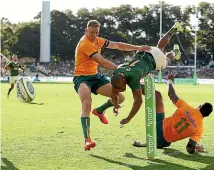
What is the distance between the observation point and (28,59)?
9950 cm

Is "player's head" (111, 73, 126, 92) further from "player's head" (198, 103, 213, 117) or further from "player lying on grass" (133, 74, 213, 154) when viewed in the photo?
"player's head" (198, 103, 213, 117)

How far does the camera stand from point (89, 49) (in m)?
8.27

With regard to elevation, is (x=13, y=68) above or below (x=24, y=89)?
above

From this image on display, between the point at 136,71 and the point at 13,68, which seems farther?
the point at 13,68

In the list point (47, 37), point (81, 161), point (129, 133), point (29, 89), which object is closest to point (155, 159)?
point (81, 161)

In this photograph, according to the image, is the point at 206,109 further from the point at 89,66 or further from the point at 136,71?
the point at 89,66

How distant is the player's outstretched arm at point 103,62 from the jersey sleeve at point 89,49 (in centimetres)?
7

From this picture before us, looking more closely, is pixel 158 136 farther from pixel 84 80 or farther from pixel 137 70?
pixel 84 80

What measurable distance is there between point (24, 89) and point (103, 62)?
34.2ft

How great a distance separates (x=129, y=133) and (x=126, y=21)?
84265 millimetres

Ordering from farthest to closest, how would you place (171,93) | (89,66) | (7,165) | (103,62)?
1. (89,66)
2. (103,62)
3. (171,93)
4. (7,165)

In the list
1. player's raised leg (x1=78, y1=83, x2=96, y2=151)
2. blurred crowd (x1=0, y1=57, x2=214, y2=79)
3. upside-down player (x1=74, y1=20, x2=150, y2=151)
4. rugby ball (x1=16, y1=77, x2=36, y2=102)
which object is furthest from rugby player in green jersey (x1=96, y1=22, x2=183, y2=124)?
blurred crowd (x1=0, y1=57, x2=214, y2=79)

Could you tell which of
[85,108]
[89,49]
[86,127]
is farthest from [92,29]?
[86,127]

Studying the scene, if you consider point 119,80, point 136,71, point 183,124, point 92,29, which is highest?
point 92,29
